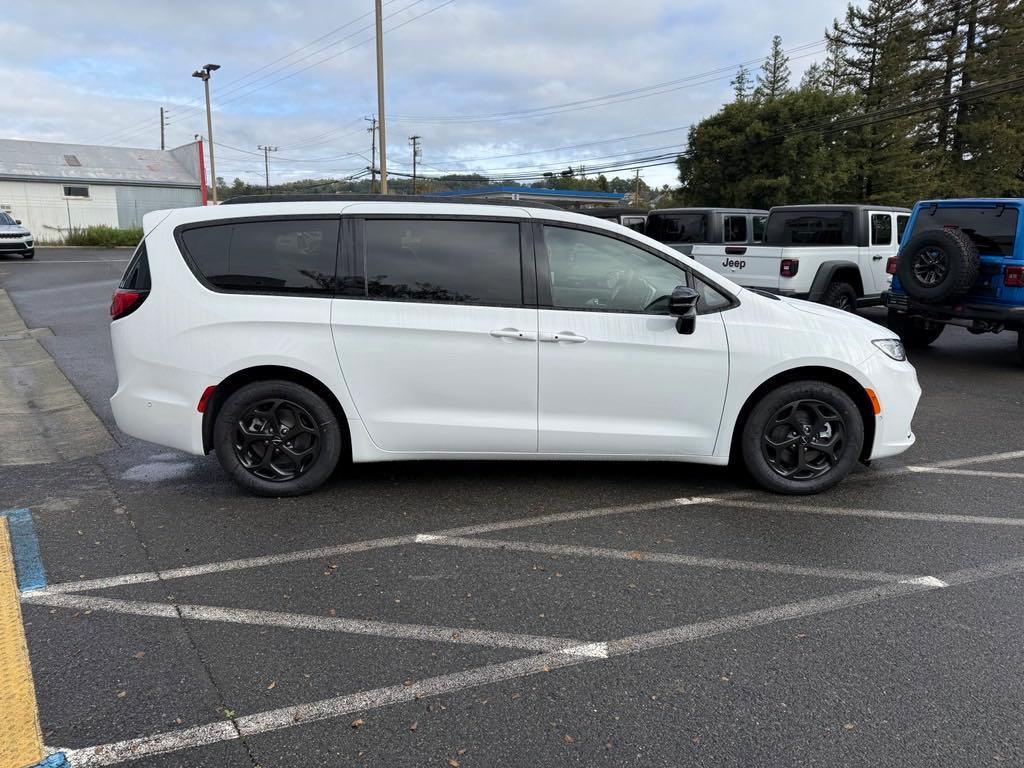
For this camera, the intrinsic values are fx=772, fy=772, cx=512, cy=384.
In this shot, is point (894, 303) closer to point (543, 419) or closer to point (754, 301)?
point (754, 301)

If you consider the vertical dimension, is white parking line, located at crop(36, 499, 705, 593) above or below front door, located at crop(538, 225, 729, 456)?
below

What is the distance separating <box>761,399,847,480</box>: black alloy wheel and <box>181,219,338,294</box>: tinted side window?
291 cm

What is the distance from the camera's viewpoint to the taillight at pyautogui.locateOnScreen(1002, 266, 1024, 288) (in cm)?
866

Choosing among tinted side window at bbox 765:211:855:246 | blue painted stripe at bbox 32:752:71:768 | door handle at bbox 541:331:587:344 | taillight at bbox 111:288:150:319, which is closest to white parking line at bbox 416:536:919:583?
door handle at bbox 541:331:587:344

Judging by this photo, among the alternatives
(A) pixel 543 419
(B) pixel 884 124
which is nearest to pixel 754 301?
(A) pixel 543 419

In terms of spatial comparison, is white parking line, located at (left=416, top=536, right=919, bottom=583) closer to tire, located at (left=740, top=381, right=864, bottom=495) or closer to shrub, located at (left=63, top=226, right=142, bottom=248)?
tire, located at (left=740, top=381, right=864, bottom=495)

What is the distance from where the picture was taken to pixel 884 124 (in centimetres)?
3897

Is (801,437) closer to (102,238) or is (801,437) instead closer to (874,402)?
(874,402)

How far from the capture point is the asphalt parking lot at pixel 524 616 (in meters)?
2.63

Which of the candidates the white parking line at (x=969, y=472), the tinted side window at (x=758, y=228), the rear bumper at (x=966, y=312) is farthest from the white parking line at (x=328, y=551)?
the tinted side window at (x=758, y=228)

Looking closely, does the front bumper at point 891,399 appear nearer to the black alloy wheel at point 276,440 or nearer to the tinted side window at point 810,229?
the black alloy wheel at point 276,440

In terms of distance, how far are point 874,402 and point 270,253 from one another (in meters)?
3.85

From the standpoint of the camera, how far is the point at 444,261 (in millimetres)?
4703

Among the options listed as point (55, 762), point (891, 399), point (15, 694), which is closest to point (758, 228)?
point (891, 399)
